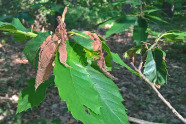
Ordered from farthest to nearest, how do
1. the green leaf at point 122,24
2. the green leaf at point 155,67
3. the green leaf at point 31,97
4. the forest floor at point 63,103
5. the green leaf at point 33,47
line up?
1. the forest floor at point 63,103
2. the green leaf at point 122,24
3. the green leaf at point 155,67
4. the green leaf at point 31,97
5. the green leaf at point 33,47

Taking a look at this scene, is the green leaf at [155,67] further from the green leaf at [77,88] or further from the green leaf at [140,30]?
the green leaf at [77,88]

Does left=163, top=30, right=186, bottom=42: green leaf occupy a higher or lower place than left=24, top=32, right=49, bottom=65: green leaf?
lower

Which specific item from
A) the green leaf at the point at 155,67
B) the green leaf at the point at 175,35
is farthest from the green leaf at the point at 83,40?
the green leaf at the point at 175,35

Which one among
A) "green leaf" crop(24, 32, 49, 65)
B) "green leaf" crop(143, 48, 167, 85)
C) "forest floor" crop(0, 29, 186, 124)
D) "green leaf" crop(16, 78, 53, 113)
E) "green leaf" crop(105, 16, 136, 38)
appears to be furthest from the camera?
"forest floor" crop(0, 29, 186, 124)

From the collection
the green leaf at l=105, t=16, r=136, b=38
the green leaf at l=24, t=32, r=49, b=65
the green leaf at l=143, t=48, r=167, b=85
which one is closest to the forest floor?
the green leaf at l=105, t=16, r=136, b=38

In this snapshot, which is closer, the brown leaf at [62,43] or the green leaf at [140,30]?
the brown leaf at [62,43]

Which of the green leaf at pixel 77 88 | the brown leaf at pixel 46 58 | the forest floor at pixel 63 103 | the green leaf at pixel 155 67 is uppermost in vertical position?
the brown leaf at pixel 46 58

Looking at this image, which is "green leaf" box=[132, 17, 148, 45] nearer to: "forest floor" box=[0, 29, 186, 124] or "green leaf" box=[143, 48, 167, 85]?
"green leaf" box=[143, 48, 167, 85]
